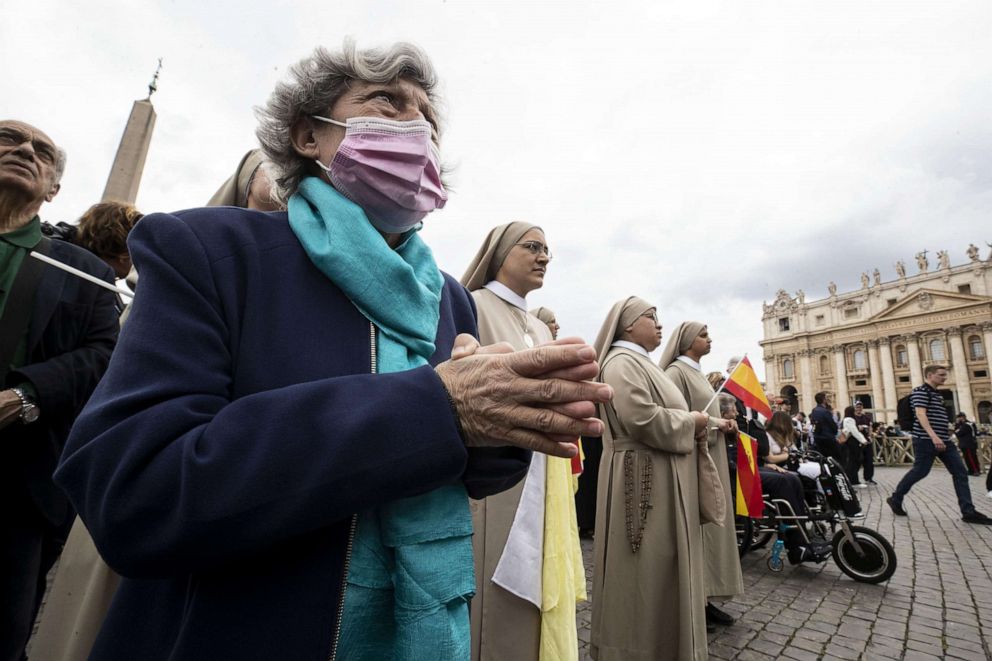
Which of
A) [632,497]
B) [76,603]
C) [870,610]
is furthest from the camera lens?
[870,610]

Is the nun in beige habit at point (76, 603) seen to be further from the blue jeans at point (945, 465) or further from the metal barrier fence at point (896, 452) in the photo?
the metal barrier fence at point (896, 452)

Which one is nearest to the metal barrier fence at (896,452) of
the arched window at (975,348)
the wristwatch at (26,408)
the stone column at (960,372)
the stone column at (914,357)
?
the wristwatch at (26,408)

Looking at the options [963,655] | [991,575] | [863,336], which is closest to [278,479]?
[963,655]

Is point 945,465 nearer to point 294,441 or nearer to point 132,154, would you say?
point 294,441

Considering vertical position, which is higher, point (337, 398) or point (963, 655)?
point (337, 398)

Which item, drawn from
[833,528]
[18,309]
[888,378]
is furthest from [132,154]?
[888,378]

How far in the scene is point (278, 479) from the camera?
76 cm

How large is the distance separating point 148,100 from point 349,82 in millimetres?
19264

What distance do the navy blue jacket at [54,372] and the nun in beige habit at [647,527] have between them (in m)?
3.17

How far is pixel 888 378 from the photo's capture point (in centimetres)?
5572

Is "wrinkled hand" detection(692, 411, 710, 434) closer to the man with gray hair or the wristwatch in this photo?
the man with gray hair

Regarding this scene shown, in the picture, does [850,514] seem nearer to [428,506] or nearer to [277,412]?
[428,506]

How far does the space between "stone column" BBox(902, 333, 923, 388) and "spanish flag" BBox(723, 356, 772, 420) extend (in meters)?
64.5

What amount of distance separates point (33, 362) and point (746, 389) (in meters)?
5.81
